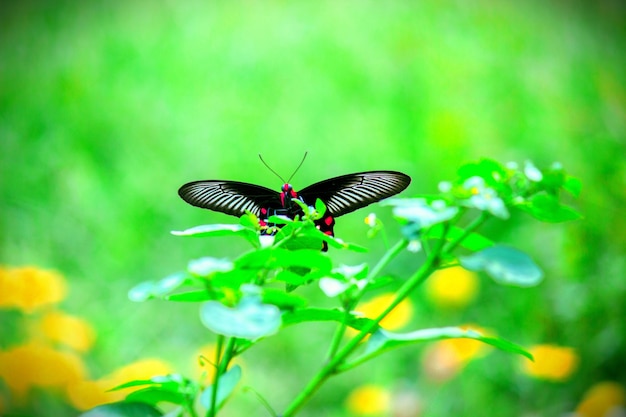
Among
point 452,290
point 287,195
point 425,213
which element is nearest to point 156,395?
point 425,213

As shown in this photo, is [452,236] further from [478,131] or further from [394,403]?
[478,131]

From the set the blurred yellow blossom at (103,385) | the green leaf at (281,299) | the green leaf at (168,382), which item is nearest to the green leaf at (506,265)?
the green leaf at (281,299)

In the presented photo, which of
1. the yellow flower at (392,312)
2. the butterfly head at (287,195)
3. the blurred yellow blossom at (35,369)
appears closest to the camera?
the butterfly head at (287,195)

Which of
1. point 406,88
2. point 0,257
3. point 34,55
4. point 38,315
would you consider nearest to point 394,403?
point 38,315

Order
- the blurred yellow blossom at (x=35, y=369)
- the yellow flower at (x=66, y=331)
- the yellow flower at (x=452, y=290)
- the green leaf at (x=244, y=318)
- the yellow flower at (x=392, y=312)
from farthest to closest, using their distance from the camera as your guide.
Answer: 1. the yellow flower at (x=452, y=290)
2. the yellow flower at (x=392, y=312)
3. the yellow flower at (x=66, y=331)
4. the blurred yellow blossom at (x=35, y=369)
5. the green leaf at (x=244, y=318)

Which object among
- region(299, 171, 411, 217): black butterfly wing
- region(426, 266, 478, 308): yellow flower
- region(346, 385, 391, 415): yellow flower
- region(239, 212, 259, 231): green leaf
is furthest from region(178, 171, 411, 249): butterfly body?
region(426, 266, 478, 308): yellow flower

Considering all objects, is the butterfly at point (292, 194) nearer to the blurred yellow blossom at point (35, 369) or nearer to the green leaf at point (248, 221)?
the green leaf at point (248, 221)

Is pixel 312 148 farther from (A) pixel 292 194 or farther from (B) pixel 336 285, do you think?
(B) pixel 336 285
